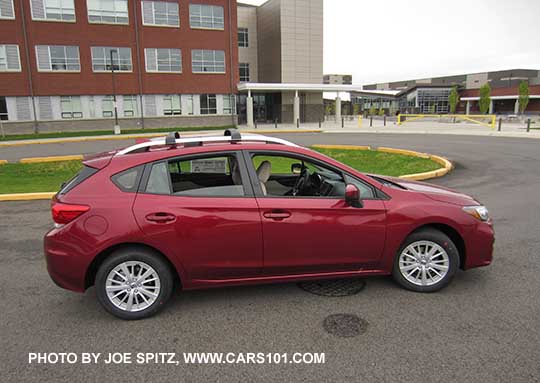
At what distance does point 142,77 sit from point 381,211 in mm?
36288

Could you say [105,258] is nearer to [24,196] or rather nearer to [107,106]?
[24,196]

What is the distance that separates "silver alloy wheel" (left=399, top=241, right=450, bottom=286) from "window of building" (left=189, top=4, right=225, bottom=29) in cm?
3769

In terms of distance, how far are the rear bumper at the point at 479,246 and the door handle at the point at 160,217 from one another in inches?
118

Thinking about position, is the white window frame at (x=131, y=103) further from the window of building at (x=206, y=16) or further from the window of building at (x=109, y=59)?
the window of building at (x=206, y=16)

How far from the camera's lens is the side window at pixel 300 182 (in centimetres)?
429

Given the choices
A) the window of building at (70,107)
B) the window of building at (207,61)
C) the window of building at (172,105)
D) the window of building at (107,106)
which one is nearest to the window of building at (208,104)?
the window of building at (172,105)

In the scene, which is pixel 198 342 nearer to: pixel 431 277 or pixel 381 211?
pixel 381 211

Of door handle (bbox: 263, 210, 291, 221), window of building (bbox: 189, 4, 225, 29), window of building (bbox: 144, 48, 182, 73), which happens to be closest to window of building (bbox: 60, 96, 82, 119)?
window of building (bbox: 144, 48, 182, 73)

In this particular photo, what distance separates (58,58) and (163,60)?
843cm

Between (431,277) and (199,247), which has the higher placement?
(199,247)

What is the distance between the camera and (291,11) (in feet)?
152

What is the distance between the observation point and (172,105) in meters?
38.2

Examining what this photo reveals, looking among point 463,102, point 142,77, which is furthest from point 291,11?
point 463,102

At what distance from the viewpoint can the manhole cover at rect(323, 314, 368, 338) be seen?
3561mm
